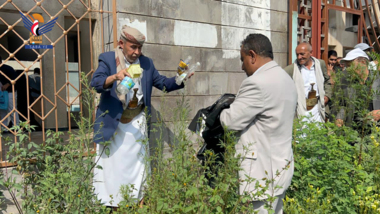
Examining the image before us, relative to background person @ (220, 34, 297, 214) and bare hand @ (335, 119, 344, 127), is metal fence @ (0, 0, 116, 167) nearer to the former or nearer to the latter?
background person @ (220, 34, 297, 214)

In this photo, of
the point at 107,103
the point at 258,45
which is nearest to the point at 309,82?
the point at 258,45

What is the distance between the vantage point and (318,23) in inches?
261

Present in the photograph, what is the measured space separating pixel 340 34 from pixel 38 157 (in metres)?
10.3

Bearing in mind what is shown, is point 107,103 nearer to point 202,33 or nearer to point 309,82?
point 202,33

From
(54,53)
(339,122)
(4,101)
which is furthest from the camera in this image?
(4,101)

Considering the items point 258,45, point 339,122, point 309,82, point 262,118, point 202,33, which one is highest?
point 202,33

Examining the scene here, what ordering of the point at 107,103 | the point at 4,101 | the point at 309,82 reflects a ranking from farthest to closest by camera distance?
the point at 4,101
the point at 309,82
the point at 107,103

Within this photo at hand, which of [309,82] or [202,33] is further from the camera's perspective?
[202,33]

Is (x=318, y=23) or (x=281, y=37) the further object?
(x=318, y=23)

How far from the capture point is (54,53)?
3.77m

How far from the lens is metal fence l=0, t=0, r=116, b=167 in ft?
12.2

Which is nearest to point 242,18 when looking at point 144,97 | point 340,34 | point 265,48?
point 144,97

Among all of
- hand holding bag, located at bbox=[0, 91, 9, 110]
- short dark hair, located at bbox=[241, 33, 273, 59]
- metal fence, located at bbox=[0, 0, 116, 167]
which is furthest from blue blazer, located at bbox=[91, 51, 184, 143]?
hand holding bag, located at bbox=[0, 91, 9, 110]

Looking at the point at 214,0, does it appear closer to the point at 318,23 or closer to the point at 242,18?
the point at 242,18
